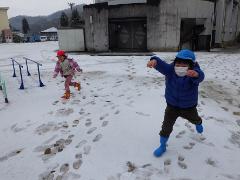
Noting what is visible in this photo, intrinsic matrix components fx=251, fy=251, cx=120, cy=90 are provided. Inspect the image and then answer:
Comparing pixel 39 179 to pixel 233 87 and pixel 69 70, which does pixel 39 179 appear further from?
pixel 233 87

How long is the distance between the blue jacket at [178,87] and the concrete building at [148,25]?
15.8 m

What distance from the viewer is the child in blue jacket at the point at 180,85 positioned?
3.28m

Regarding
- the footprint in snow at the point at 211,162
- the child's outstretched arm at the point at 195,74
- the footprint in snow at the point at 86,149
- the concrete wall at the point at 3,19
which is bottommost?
the footprint in snow at the point at 211,162

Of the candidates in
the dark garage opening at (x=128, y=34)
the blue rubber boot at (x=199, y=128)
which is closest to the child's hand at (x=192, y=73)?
the blue rubber boot at (x=199, y=128)

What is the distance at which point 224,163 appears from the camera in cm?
343

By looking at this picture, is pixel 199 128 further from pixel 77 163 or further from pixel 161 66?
pixel 77 163

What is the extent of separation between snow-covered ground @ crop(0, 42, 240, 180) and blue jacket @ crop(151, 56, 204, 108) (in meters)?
0.78

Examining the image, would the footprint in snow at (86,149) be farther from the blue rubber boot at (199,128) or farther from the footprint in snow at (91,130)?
the blue rubber boot at (199,128)

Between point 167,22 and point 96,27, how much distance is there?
5489mm

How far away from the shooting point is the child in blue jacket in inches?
129

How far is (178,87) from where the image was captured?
3430mm

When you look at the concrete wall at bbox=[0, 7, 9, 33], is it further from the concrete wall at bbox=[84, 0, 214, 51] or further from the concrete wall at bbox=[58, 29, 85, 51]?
the concrete wall at bbox=[84, 0, 214, 51]

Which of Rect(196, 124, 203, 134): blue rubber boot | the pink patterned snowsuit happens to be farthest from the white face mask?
the pink patterned snowsuit

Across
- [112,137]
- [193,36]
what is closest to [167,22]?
[193,36]
